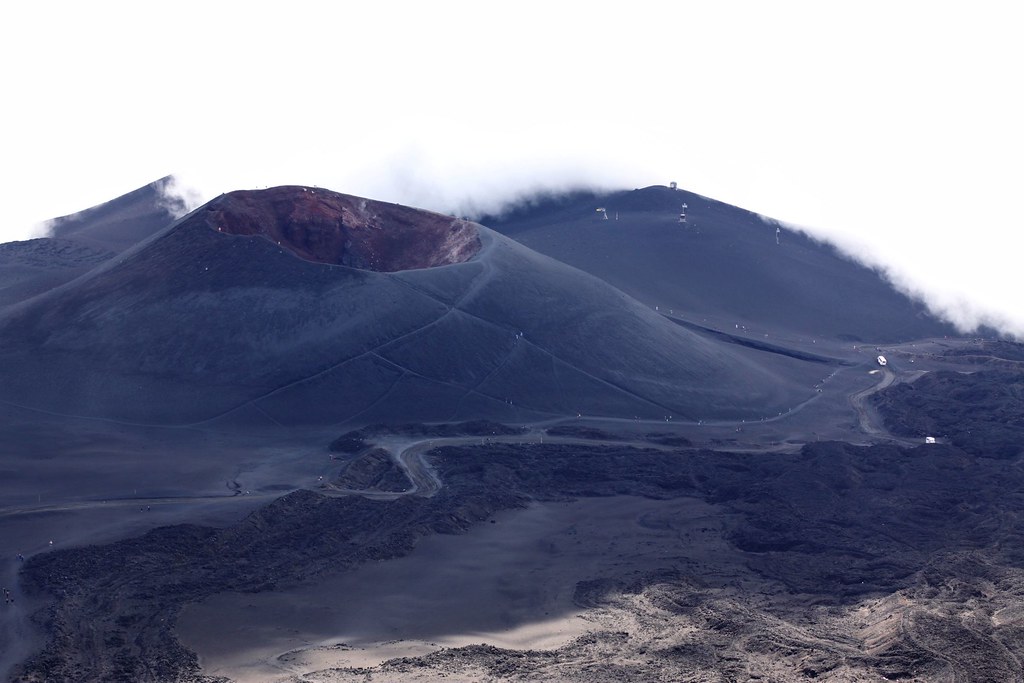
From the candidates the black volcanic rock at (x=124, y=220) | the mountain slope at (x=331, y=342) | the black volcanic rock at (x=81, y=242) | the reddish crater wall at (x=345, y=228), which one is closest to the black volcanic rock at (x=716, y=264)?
the reddish crater wall at (x=345, y=228)

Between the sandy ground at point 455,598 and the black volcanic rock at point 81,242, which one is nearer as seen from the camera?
the sandy ground at point 455,598

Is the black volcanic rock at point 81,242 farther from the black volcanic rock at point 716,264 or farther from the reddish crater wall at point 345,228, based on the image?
the black volcanic rock at point 716,264

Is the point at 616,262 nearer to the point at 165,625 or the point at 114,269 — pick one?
the point at 114,269

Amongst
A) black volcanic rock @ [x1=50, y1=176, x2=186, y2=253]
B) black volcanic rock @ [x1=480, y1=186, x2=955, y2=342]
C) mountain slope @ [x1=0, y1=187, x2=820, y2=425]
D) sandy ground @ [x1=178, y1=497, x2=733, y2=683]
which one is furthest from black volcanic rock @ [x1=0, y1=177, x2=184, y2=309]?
sandy ground @ [x1=178, y1=497, x2=733, y2=683]

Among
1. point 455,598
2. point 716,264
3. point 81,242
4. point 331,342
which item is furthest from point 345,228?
point 455,598

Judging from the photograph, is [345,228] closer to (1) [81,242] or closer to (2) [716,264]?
(1) [81,242]

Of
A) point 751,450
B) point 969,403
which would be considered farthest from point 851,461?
point 969,403
